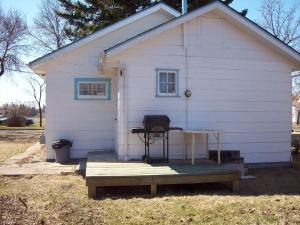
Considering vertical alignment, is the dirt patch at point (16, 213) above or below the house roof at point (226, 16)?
below

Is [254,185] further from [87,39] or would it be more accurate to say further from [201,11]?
[87,39]

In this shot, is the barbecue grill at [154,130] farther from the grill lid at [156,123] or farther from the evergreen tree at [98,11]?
the evergreen tree at [98,11]

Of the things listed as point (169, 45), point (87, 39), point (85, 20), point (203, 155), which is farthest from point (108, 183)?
point (85, 20)

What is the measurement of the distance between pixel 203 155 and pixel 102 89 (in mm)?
3929

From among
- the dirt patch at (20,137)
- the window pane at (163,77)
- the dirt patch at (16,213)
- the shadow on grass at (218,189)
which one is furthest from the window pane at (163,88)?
the dirt patch at (20,137)

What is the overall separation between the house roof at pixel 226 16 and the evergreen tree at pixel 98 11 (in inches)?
366

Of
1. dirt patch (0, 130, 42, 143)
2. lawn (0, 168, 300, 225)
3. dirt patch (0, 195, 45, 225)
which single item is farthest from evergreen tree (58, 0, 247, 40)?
dirt patch (0, 195, 45, 225)

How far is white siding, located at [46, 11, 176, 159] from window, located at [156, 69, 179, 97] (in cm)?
249

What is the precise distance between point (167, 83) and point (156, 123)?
4.42 ft

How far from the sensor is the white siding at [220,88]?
9.62 meters

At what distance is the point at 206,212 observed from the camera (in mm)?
5938

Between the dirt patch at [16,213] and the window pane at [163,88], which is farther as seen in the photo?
the window pane at [163,88]

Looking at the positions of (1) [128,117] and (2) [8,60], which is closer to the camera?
(1) [128,117]

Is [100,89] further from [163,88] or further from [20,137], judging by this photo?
[20,137]
